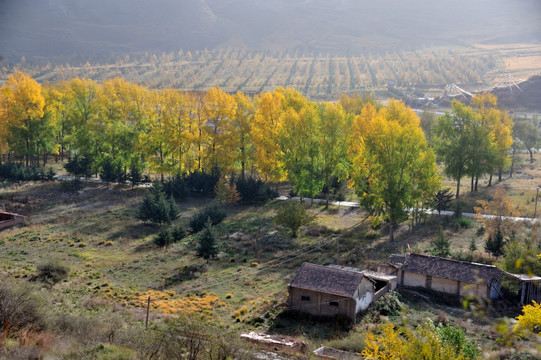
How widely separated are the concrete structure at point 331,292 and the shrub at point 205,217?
14.3 m

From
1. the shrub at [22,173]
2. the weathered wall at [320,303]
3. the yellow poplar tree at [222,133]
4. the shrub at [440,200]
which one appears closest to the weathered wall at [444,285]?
the weathered wall at [320,303]

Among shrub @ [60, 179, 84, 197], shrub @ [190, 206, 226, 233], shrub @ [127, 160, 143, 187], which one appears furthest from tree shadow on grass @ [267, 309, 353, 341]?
shrub @ [60, 179, 84, 197]

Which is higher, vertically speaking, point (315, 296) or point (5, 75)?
point (5, 75)

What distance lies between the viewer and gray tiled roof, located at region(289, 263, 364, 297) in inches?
1023

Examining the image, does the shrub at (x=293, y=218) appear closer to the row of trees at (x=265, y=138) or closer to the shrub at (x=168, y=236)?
the row of trees at (x=265, y=138)

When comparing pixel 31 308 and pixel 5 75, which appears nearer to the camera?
pixel 31 308

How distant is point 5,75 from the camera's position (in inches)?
5300

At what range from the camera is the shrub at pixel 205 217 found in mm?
40250

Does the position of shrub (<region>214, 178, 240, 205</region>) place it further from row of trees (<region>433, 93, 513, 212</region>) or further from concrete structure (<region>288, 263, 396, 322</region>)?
concrete structure (<region>288, 263, 396, 322</region>)

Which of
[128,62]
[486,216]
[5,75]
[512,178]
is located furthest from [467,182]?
[128,62]

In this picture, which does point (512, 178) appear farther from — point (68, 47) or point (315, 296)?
point (68, 47)

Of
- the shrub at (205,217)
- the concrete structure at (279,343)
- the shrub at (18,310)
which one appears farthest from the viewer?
the shrub at (205,217)

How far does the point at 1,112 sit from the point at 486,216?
148ft

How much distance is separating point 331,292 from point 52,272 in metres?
15.4
